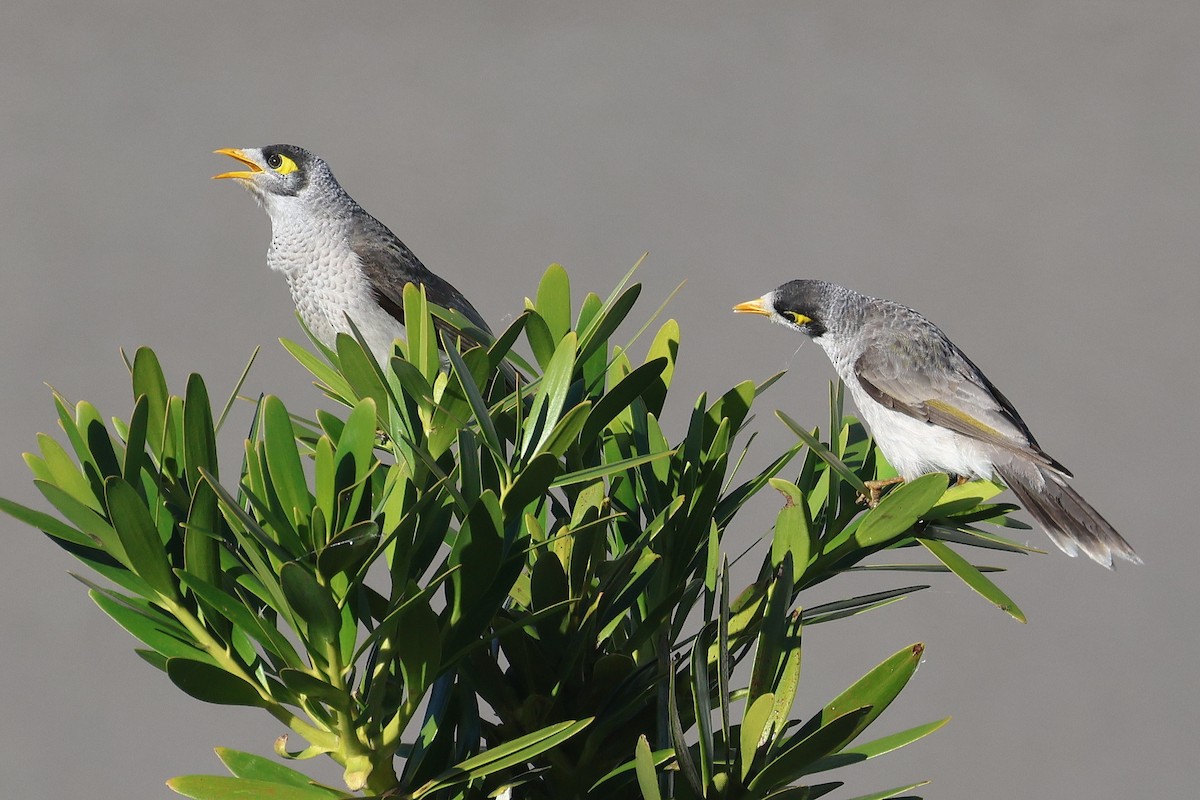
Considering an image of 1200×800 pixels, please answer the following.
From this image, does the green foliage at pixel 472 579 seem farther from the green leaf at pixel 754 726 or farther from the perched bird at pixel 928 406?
the perched bird at pixel 928 406

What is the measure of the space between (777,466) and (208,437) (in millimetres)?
497

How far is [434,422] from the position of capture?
92 centimetres

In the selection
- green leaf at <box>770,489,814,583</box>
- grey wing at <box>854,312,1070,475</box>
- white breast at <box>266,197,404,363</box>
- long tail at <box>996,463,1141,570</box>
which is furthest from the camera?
white breast at <box>266,197,404,363</box>

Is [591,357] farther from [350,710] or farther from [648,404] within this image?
[350,710]

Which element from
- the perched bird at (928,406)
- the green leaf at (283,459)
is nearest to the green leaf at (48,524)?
the green leaf at (283,459)

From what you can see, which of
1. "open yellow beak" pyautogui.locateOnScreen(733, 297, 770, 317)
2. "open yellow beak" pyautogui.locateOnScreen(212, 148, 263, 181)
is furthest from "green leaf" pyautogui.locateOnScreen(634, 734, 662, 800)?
"open yellow beak" pyautogui.locateOnScreen(212, 148, 263, 181)

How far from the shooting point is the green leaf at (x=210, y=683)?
712mm

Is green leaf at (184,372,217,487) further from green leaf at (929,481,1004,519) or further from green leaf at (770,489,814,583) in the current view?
green leaf at (929,481,1004,519)

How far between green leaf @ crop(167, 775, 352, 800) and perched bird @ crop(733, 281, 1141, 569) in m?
0.91

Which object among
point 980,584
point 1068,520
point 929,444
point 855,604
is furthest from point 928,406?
point 980,584

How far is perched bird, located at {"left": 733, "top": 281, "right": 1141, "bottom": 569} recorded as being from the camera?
1.39 meters

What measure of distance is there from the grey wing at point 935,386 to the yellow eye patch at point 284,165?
3.83 ft

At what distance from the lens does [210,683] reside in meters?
0.74

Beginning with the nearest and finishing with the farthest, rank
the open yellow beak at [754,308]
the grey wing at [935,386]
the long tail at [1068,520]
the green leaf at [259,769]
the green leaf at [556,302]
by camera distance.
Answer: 1. the green leaf at [259,769]
2. the green leaf at [556,302]
3. the long tail at [1068,520]
4. the grey wing at [935,386]
5. the open yellow beak at [754,308]
